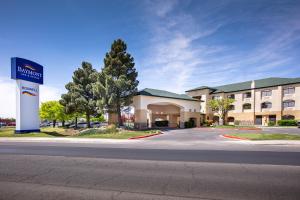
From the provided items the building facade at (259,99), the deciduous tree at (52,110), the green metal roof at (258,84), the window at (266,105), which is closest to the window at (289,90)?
the building facade at (259,99)

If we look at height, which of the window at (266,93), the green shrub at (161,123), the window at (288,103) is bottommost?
the green shrub at (161,123)

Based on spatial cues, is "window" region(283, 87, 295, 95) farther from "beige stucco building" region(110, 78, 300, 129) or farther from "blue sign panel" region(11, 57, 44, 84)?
"blue sign panel" region(11, 57, 44, 84)

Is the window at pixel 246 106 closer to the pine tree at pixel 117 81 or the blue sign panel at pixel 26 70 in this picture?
the pine tree at pixel 117 81

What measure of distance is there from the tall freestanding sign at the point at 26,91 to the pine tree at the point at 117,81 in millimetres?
8895

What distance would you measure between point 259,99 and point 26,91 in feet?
174

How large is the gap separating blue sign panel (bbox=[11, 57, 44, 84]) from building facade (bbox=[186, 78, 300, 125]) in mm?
42427

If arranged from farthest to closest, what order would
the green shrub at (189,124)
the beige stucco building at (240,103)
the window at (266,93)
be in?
the window at (266,93) → the beige stucco building at (240,103) → the green shrub at (189,124)

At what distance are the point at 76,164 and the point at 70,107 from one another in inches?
1263

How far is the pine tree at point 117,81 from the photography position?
29.8 m

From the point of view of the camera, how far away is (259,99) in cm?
4875

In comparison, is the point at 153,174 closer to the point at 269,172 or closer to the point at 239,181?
the point at 239,181

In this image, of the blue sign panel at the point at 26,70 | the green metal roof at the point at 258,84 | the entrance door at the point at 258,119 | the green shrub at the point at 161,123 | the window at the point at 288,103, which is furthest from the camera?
the entrance door at the point at 258,119

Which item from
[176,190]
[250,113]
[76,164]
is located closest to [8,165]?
[76,164]

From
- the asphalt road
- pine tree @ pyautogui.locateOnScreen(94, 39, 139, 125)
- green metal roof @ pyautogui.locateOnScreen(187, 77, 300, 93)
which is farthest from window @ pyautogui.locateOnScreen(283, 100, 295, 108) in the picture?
the asphalt road
